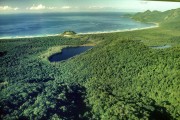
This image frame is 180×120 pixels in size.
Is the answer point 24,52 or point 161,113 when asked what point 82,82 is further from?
point 24,52

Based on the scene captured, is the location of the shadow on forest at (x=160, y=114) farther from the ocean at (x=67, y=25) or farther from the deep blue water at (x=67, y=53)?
the deep blue water at (x=67, y=53)

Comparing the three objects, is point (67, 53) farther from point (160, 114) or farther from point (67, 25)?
point (160, 114)

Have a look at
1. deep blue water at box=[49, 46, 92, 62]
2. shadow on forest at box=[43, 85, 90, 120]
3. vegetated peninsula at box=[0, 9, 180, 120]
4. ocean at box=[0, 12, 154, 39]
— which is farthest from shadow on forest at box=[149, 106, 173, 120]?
deep blue water at box=[49, 46, 92, 62]

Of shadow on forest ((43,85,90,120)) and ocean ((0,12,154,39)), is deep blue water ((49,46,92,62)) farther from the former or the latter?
shadow on forest ((43,85,90,120))

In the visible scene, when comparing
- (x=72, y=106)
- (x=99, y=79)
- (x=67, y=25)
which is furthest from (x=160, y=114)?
(x=67, y=25)

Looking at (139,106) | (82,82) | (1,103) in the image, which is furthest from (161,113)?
(1,103)

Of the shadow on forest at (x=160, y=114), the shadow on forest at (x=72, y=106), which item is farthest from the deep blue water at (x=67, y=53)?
the shadow on forest at (x=160, y=114)
